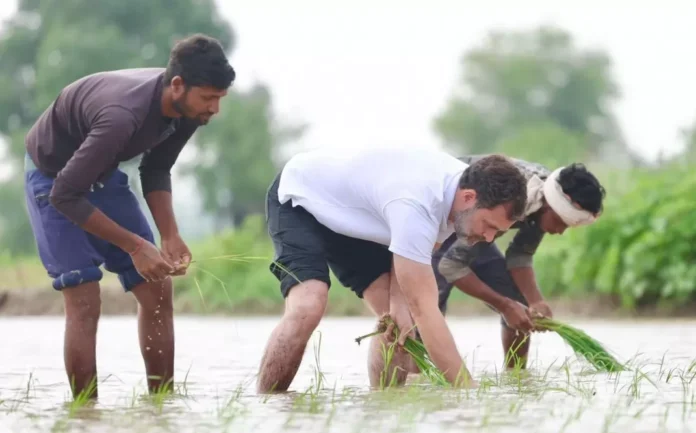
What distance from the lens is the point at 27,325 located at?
1587cm

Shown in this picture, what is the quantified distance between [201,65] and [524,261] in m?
2.72

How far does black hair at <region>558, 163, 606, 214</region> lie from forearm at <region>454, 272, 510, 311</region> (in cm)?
75

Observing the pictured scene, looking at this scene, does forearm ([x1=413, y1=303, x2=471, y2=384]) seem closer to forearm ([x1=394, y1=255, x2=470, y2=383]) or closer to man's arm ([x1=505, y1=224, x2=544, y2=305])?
forearm ([x1=394, y1=255, x2=470, y2=383])

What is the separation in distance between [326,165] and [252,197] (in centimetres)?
3482

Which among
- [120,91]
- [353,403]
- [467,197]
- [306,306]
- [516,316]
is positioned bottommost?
[353,403]

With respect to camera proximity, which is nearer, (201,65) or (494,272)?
(201,65)

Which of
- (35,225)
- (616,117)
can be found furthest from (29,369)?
(616,117)

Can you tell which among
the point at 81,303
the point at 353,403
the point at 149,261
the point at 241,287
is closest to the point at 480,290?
the point at 353,403

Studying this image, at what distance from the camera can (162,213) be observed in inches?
251

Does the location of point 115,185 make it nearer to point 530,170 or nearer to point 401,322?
point 401,322

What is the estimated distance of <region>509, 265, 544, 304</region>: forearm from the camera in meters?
7.54

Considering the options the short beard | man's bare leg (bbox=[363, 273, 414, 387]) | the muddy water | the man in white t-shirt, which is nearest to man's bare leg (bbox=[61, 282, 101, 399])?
the muddy water

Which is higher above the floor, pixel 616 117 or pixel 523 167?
pixel 616 117

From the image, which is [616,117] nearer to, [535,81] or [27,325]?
[535,81]
